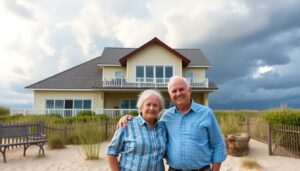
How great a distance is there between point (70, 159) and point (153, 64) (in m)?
17.0

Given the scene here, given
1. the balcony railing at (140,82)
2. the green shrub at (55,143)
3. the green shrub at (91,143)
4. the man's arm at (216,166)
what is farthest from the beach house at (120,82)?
the man's arm at (216,166)

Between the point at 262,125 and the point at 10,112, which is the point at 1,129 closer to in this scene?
the point at 262,125

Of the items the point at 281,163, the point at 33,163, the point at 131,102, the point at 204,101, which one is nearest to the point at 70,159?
the point at 33,163

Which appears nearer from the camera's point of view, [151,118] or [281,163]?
[151,118]

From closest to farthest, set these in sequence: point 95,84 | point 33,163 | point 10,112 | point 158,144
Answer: point 158,144
point 33,163
point 10,112
point 95,84

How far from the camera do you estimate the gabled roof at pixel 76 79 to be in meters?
23.9

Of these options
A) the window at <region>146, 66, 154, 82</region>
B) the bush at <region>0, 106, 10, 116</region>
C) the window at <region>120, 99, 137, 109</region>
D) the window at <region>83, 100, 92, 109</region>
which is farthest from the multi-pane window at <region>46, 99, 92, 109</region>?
the window at <region>146, 66, 154, 82</region>

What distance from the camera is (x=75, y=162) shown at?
8.58m

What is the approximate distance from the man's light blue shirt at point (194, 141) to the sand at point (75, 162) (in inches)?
215

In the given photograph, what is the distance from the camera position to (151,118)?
2.88 meters

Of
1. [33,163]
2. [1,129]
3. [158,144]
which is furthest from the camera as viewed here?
[1,129]

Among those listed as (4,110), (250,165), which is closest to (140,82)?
(4,110)

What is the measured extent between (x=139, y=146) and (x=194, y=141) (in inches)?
23.7

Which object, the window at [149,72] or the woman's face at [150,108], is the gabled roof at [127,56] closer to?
the window at [149,72]
